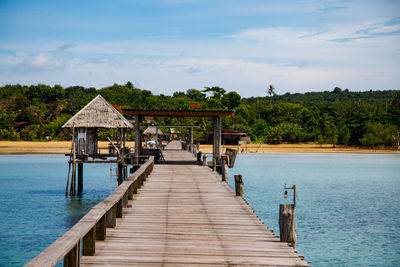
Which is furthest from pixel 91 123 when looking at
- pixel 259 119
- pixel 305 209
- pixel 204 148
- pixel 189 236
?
pixel 259 119

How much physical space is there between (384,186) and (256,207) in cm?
1576

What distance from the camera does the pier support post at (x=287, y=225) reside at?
755 cm

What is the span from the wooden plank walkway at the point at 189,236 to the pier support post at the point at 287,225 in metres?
0.20

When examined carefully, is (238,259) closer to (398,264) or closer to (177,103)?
(398,264)

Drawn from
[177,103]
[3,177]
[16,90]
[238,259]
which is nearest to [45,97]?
[16,90]

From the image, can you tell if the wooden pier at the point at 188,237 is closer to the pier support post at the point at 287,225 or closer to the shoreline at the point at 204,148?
the pier support post at the point at 287,225

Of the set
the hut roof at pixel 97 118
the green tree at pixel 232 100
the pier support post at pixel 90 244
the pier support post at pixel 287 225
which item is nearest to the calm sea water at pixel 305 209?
the hut roof at pixel 97 118

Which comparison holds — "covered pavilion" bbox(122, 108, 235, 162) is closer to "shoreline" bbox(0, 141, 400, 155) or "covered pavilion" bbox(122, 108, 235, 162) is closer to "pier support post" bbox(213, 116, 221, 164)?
"pier support post" bbox(213, 116, 221, 164)

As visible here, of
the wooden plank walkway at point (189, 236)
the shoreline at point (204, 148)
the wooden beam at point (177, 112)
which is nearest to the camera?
the wooden plank walkway at point (189, 236)

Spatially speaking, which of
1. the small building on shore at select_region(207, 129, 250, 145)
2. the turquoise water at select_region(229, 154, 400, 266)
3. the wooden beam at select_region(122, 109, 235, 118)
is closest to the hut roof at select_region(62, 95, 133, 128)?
the wooden beam at select_region(122, 109, 235, 118)

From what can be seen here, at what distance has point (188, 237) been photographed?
765cm

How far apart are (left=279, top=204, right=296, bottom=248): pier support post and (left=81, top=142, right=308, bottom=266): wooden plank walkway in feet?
0.65

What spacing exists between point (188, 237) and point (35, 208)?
1773cm

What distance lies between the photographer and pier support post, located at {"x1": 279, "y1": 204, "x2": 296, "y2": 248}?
7.55 metres
